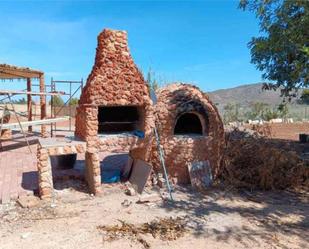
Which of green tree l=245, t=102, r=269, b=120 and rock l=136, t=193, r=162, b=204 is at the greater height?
green tree l=245, t=102, r=269, b=120

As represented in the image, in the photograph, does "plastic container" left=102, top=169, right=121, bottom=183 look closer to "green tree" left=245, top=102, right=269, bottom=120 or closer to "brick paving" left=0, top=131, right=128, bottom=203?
"brick paving" left=0, top=131, right=128, bottom=203

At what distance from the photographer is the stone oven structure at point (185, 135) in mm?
8320

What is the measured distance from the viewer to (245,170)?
8727 mm

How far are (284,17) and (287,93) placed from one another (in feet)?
9.14

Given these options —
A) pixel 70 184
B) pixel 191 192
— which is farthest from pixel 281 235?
pixel 70 184

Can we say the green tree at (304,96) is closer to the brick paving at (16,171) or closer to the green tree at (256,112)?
the brick paving at (16,171)

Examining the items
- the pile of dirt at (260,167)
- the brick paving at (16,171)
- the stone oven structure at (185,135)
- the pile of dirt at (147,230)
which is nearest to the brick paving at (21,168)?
the brick paving at (16,171)

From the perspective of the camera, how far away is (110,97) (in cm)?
768

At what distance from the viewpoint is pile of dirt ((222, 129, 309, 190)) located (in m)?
8.40

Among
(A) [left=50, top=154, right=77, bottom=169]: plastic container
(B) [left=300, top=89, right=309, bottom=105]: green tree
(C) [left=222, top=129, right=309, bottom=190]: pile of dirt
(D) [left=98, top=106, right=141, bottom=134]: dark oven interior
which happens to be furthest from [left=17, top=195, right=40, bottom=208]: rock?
(B) [left=300, top=89, right=309, bottom=105]: green tree

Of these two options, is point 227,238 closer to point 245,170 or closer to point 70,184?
point 245,170

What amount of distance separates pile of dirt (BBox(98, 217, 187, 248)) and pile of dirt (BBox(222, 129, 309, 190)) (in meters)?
3.08

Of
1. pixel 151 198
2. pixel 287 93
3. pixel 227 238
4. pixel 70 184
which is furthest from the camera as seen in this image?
pixel 287 93

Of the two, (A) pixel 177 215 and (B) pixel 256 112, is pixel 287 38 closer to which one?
(A) pixel 177 215
